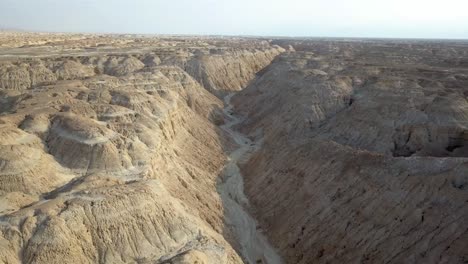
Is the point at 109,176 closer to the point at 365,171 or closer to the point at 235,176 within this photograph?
the point at 235,176

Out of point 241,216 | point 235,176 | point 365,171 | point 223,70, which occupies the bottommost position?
point 241,216

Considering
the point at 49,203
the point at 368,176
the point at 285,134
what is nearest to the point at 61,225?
the point at 49,203

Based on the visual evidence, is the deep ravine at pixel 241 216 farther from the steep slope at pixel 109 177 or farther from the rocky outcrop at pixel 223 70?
the rocky outcrop at pixel 223 70

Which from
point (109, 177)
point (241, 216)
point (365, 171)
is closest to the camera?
point (109, 177)

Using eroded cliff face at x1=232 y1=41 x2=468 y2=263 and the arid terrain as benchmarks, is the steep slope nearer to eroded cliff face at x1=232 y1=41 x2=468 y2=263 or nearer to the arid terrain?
the arid terrain

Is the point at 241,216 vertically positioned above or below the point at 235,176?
below

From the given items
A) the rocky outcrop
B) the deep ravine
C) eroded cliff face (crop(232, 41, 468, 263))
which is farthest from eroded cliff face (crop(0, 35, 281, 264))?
the rocky outcrop

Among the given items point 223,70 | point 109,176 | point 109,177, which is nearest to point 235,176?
point 109,176

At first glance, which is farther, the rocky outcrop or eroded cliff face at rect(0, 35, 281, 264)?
the rocky outcrop
